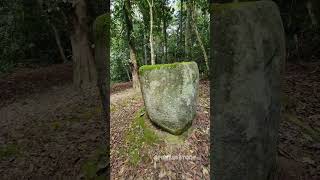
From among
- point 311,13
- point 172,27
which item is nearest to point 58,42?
point 172,27

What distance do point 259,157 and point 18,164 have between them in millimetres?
4023

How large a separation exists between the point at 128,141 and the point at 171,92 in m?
1.09

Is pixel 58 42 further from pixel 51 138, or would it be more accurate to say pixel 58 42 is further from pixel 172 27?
pixel 51 138

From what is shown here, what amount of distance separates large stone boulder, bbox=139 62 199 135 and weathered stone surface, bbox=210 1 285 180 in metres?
1.63

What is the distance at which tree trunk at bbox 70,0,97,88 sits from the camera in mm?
10109

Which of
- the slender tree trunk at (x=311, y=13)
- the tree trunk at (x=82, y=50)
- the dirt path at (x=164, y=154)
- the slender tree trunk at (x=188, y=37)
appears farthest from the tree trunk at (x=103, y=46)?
the slender tree trunk at (x=311, y=13)

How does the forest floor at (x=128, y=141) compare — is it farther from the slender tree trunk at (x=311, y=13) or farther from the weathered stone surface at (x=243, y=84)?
the slender tree trunk at (x=311, y=13)

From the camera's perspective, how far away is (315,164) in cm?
505

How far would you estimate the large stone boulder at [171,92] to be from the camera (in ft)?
18.5

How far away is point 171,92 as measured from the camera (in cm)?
564

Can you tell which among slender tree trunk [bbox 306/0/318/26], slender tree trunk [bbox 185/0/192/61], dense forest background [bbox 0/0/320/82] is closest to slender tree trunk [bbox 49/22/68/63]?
dense forest background [bbox 0/0/320/82]

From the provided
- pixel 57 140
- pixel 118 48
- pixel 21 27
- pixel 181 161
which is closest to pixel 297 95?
pixel 181 161

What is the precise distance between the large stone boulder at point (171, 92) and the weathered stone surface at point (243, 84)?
1.63 metres

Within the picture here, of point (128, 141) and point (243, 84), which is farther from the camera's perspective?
point (128, 141)
